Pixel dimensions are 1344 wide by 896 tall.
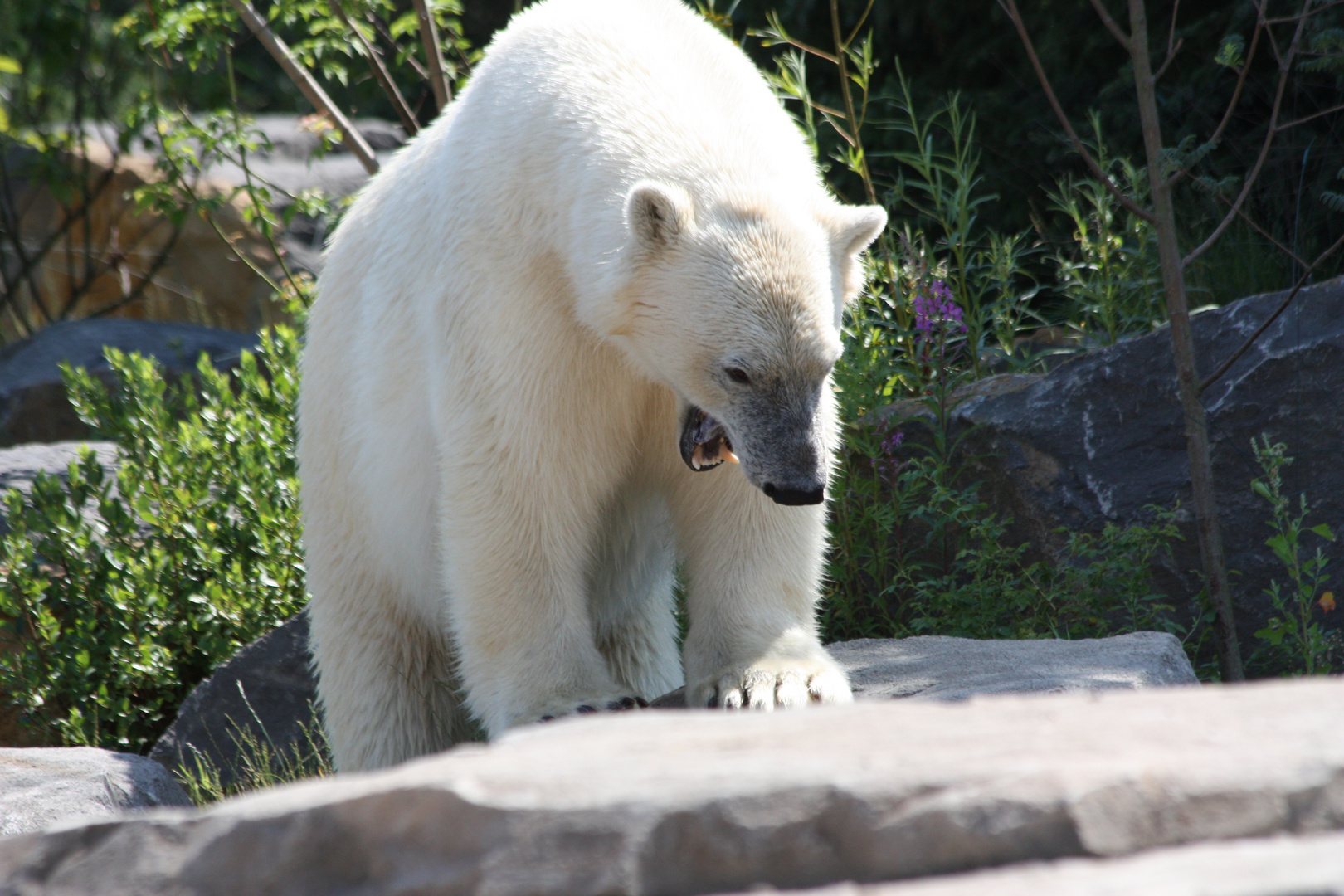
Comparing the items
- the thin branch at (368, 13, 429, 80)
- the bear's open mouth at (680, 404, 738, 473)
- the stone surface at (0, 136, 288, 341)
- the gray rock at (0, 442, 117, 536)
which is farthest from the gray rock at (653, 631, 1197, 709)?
the stone surface at (0, 136, 288, 341)

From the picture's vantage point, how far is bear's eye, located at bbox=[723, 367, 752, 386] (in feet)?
8.37

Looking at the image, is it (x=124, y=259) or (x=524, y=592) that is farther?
(x=124, y=259)

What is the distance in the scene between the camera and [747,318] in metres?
2.54

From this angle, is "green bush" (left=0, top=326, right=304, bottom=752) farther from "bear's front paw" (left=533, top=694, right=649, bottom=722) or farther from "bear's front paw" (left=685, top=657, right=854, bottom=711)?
"bear's front paw" (left=685, top=657, right=854, bottom=711)

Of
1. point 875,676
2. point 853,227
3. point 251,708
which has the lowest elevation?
point 251,708

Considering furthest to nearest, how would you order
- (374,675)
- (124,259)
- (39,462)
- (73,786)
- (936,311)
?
(124,259) → (39,462) → (936,311) → (374,675) → (73,786)

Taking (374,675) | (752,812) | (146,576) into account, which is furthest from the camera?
(146,576)

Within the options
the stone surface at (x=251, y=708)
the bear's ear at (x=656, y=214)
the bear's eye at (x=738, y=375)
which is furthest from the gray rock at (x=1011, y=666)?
the stone surface at (x=251, y=708)

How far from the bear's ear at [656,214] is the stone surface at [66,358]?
4.70m

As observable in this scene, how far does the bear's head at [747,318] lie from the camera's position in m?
2.54

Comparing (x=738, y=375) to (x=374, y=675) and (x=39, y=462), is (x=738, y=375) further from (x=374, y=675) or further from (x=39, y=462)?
(x=39, y=462)

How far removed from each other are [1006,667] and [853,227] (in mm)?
978

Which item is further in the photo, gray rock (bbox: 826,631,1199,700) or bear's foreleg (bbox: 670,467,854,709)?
bear's foreleg (bbox: 670,467,854,709)

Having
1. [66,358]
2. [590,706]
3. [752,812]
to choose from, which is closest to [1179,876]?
[752,812]
